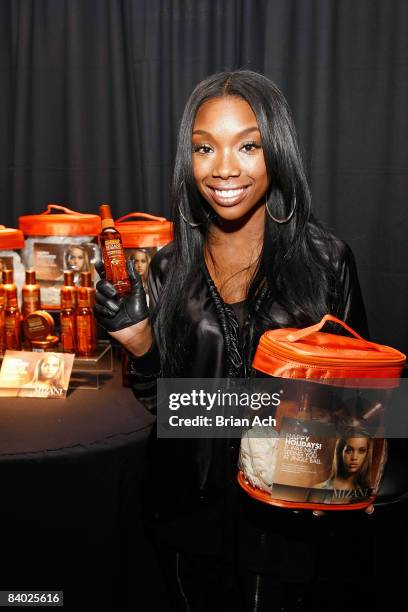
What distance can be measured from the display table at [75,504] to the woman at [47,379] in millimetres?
59

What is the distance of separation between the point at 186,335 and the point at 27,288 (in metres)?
0.60

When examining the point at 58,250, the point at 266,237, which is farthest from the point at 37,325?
the point at 266,237

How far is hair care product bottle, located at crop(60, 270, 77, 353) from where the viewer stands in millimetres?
1553

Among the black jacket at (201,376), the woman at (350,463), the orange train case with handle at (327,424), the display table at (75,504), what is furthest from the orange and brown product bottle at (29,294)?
the woman at (350,463)

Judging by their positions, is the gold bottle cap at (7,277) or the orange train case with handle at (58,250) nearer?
the gold bottle cap at (7,277)

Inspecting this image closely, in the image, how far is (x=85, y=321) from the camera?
1.54m

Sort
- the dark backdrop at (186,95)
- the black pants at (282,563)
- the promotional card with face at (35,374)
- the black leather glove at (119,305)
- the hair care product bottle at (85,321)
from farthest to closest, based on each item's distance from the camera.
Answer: the dark backdrop at (186,95)
the hair care product bottle at (85,321)
the promotional card with face at (35,374)
the black leather glove at (119,305)
the black pants at (282,563)

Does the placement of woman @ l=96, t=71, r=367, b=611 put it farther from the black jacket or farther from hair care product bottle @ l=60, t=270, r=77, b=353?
hair care product bottle @ l=60, t=270, r=77, b=353

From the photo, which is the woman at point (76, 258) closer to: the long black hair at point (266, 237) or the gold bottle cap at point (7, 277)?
the gold bottle cap at point (7, 277)

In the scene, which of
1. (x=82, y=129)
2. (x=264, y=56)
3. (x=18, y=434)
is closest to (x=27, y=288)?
(x=18, y=434)

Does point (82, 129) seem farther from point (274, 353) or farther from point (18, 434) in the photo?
point (274, 353)

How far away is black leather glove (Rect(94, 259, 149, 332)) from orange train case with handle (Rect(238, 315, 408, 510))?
29 cm

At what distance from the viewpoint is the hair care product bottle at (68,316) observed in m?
1.55

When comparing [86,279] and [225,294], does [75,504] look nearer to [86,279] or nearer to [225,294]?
[225,294]
